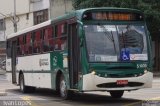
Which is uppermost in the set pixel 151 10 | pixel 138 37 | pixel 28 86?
pixel 151 10

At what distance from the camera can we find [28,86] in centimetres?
2633

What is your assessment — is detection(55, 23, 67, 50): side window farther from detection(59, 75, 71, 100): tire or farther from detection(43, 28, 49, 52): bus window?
detection(43, 28, 49, 52): bus window

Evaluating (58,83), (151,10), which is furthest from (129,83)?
(151,10)

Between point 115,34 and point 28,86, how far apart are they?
375 inches

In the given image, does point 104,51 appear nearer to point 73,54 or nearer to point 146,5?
point 73,54

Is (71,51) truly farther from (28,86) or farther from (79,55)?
(28,86)

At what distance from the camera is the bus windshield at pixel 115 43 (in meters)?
17.5

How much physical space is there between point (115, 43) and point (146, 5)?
29.4m

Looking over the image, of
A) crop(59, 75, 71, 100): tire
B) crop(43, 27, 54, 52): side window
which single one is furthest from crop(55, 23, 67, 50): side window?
crop(59, 75, 71, 100): tire

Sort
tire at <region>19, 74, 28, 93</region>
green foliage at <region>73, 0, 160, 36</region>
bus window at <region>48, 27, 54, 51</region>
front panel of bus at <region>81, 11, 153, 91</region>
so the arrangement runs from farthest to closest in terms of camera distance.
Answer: green foliage at <region>73, 0, 160, 36</region>, tire at <region>19, 74, 28, 93</region>, bus window at <region>48, 27, 54, 51</region>, front panel of bus at <region>81, 11, 153, 91</region>

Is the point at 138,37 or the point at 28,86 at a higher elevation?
the point at 138,37

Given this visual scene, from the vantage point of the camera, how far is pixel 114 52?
690 inches

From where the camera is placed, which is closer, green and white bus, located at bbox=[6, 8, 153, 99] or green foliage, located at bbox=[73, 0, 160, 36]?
green and white bus, located at bbox=[6, 8, 153, 99]

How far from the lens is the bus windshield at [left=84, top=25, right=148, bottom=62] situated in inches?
690
